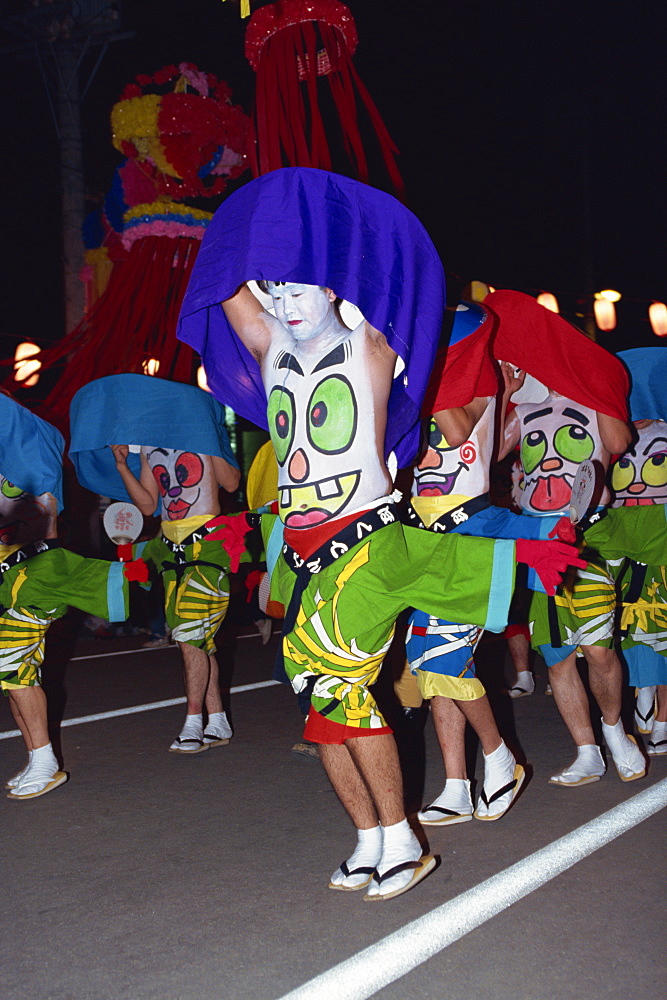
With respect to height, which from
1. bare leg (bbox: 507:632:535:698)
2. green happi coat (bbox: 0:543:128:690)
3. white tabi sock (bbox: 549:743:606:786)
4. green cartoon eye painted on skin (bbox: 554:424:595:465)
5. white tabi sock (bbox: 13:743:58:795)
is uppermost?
green cartoon eye painted on skin (bbox: 554:424:595:465)

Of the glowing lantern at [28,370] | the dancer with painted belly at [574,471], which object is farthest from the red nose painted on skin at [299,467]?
the glowing lantern at [28,370]

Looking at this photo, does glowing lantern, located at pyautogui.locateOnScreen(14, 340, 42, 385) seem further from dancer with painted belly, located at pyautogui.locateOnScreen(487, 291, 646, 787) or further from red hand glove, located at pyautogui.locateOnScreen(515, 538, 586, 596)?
red hand glove, located at pyautogui.locateOnScreen(515, 538, 586, 596)

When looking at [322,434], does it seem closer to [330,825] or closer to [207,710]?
[330,825]

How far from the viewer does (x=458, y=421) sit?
3.48 m

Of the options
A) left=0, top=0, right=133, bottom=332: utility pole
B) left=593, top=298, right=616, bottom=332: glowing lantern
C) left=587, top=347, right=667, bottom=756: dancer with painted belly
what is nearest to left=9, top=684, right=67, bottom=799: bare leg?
left=587, top=347, right=667, bottom=756: dancer with painted belly

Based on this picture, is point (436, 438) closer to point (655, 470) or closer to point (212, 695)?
point (655, 470)

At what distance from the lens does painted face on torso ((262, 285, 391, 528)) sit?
2766mm

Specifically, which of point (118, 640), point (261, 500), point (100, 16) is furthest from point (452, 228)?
point (261, 500)

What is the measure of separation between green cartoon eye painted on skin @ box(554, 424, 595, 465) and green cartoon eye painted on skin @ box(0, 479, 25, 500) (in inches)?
92.8

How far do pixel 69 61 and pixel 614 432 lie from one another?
8.15 meters

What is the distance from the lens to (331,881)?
2.85 m

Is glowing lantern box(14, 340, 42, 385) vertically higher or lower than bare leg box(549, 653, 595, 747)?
higher

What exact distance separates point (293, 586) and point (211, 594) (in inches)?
79.8

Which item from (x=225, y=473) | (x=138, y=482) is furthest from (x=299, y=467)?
(x=138, y=482)
